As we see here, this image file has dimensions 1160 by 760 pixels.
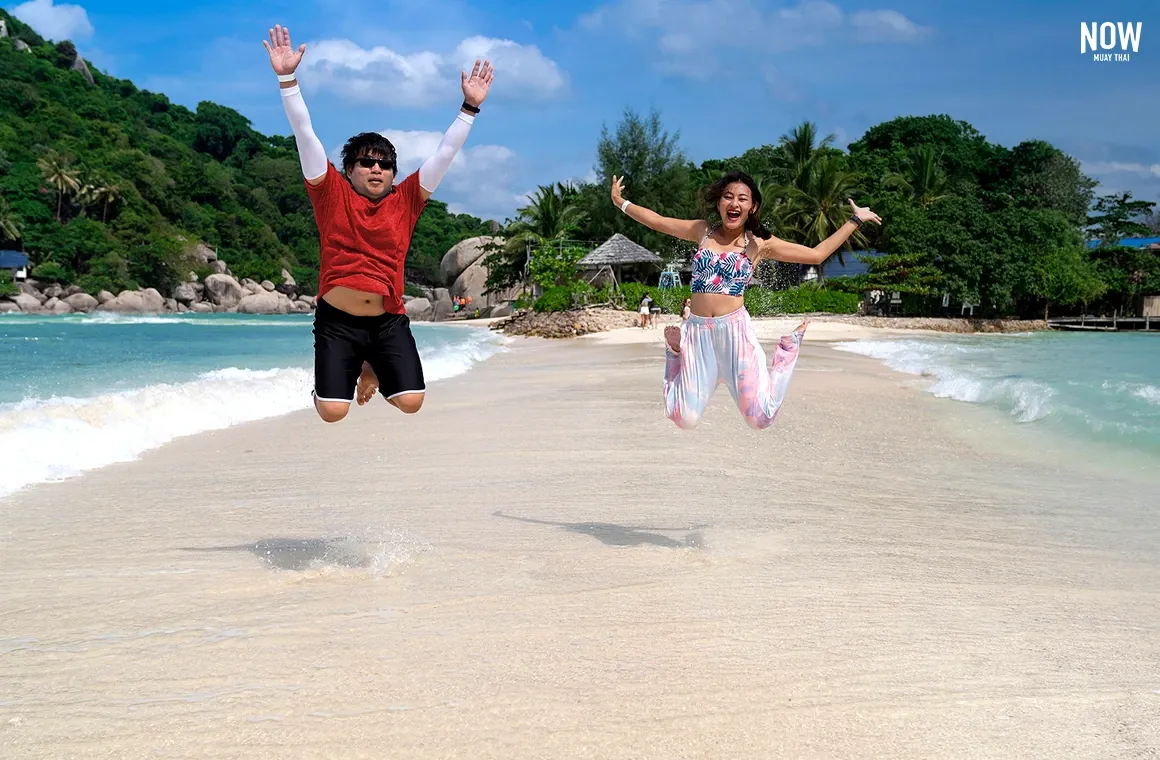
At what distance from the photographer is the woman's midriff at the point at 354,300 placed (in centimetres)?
502

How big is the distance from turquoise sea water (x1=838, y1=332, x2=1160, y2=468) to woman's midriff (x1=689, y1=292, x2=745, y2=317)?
18.6ft

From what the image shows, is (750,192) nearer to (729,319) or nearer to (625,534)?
(729,319)

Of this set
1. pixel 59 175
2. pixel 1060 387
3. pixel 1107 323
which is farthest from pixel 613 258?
pixel 59 175

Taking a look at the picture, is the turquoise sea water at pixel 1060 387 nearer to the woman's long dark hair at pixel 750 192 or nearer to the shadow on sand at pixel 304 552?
the woman's long dark hair at pixel 750 192

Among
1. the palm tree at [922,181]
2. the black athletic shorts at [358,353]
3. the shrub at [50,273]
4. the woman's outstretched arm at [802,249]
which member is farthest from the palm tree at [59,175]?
the woman's outstretched arm at [802,249]

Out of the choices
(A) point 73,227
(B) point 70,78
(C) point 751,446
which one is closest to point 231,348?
(C) point 751,446

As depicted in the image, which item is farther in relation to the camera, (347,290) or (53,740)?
(347,290)

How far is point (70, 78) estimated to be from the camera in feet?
327

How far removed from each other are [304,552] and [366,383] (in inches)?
38.6

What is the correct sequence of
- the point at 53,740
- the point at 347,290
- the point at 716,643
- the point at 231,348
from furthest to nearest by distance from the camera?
the point at 231,348 < the point at 347,290 < the point at 716,643 < the point at 53,740

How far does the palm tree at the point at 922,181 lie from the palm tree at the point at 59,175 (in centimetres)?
6419

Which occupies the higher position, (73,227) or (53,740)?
(73,227)

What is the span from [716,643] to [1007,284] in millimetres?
50910

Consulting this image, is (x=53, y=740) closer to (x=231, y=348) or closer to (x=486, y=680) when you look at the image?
(x=486, y=680)
